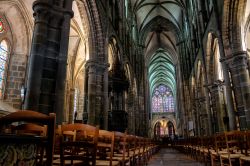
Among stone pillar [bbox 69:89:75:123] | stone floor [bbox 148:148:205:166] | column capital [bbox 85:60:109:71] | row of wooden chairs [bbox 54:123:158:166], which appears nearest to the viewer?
row of wooden chairs [bbox 54:123:158:166]

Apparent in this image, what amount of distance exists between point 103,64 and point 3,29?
8406 mm

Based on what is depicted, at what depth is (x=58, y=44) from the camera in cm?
622

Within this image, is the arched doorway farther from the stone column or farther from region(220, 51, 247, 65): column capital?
the stone column

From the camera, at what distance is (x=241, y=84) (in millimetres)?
9383

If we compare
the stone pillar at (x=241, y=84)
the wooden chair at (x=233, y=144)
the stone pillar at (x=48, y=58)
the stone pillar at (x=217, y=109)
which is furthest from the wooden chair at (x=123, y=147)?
the stone pillar at (x=217, y=109)

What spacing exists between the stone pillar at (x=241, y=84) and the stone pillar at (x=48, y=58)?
311 inches

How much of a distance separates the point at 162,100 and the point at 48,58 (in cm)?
4410

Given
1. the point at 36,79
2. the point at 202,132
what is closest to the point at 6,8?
the point at 36,79

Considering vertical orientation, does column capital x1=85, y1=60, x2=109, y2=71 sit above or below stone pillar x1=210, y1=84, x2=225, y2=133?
above

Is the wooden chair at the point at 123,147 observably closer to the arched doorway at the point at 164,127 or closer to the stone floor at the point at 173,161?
the stone floor at the point at 173,161

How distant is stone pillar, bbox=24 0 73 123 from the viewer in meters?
5.50

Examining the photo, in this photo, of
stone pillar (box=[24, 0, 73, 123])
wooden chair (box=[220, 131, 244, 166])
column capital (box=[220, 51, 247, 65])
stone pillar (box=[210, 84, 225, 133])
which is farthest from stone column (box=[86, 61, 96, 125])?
stone pillar (box=[210, 84, 225, 133])

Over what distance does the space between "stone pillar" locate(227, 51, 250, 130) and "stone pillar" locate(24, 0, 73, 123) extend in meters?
7.89

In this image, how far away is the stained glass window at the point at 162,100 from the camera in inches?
1879
